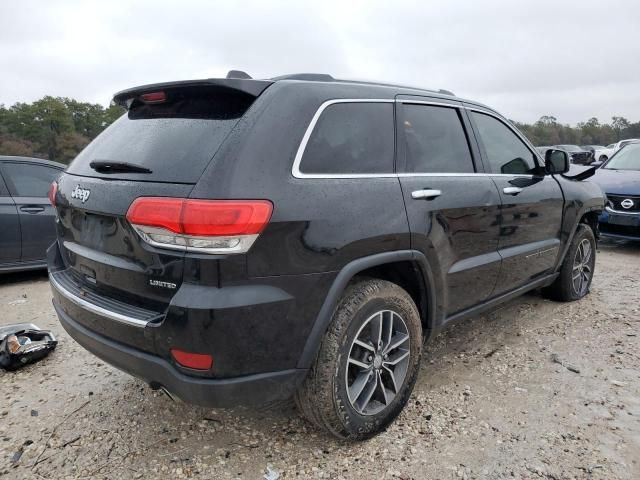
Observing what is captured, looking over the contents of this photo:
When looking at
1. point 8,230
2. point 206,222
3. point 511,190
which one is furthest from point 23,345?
point 511,190

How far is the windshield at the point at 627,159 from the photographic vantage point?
7863 mm

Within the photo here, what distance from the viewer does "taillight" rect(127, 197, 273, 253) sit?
182 cm

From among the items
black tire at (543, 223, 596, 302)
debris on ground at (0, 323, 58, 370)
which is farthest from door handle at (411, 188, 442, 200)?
debris on ground at (0, 323, 58, 370)

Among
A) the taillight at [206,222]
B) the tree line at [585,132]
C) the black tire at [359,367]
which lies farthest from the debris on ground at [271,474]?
the tree line at [585,132]

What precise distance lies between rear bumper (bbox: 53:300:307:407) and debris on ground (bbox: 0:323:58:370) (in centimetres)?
148

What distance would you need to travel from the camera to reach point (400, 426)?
8.52ft

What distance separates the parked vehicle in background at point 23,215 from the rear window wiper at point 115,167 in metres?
3.44

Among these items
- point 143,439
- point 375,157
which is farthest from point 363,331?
point 143,439

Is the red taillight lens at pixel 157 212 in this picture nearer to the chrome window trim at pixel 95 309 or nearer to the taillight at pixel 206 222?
the taillight at pixel 206 222

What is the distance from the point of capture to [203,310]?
5.98 ft

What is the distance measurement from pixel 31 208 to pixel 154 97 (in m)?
3.81

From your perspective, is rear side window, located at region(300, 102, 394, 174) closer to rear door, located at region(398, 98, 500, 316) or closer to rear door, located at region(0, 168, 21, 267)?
rear door, located at region(398, 98, 500, 316)

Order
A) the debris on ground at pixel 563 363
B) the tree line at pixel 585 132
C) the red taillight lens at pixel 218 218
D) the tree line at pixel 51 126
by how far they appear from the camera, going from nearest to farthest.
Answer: the red taillight lens at pixel 218 218 → the debris on ground at pixel 563 363 → the tree line at pixel 51 126 → the tree line at pixel 585 132

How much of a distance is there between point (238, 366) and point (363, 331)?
73cm
